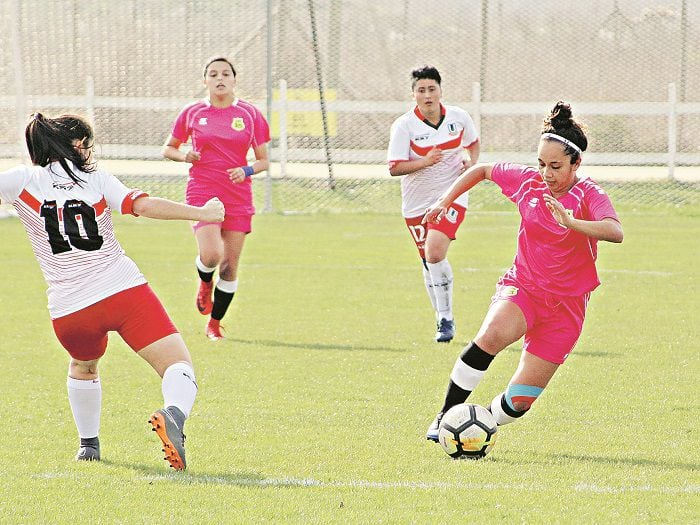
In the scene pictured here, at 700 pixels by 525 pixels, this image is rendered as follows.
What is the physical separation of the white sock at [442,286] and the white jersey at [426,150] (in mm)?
466

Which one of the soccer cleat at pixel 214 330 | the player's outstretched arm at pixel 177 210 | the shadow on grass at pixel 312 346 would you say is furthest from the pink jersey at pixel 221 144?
the player's outstretched arm at pixel 177 210

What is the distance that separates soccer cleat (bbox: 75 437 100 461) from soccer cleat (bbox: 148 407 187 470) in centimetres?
60

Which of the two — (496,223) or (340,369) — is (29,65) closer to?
(496,223)

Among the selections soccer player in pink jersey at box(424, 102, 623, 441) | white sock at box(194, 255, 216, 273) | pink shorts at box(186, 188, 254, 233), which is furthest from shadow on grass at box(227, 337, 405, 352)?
soccer player in pink jersey at box(424, 102, 623, 441)

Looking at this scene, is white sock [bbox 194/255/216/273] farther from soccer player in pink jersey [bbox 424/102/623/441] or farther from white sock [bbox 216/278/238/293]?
soccer player in pink jersey [bbox 424/102/623/441]

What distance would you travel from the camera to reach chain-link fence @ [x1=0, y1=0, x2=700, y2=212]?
21.4m

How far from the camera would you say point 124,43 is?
22.5m

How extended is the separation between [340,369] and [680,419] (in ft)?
7.86

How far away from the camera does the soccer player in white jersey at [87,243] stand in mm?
5102

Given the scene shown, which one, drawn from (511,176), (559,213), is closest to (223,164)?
(511,176)

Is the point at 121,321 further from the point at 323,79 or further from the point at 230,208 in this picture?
the point at 323,79

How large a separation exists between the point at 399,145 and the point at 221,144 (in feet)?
4.50

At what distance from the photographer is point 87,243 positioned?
16.9 ft

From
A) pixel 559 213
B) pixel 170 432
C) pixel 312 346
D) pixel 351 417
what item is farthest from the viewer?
pixel 312 346
